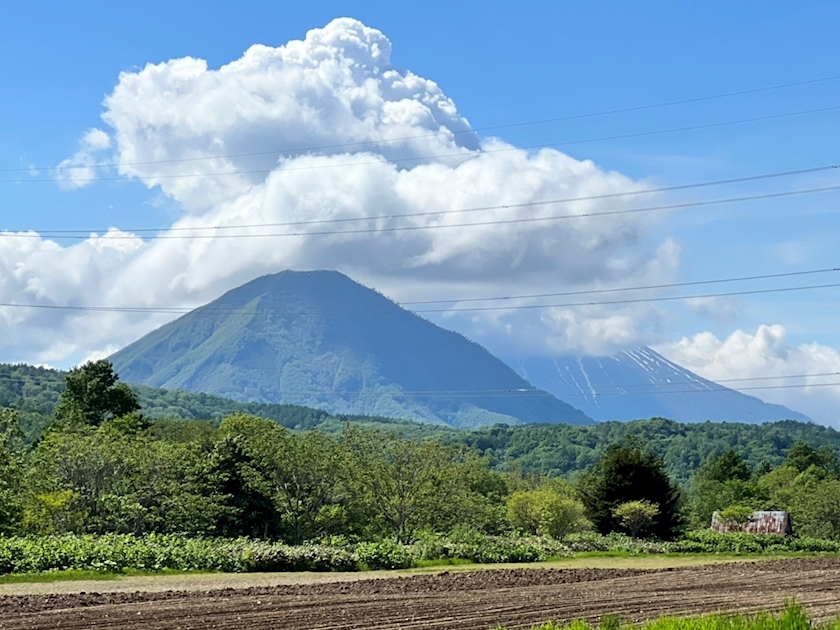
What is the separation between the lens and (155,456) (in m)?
51.9

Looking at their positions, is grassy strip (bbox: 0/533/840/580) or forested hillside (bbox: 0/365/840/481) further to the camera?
forested hillside (bbox: 0/365/840/481)

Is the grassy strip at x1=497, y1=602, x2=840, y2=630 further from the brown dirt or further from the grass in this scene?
the grass

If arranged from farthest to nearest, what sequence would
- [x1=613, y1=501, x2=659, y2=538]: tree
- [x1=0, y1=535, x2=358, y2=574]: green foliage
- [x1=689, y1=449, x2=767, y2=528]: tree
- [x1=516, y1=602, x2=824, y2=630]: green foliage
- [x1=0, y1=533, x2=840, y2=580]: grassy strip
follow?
[x1=689, y1=449, x2=767, y2=528]: tree
[x1=613, y1=501, x2=659, y2=538]: tree
[x1=0, y1=533, x2=840, y2=580]: grassy strip
[x1=0, y1=535, x2=358, y2=574]: green foliage
[x1=516, y1=602, x2=824, y2=630]: green foliage

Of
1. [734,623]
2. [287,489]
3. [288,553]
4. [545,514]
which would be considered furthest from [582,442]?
[734,623]

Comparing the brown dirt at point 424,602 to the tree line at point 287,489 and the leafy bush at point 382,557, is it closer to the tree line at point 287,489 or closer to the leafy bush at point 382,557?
the leafy bush at point 382,557

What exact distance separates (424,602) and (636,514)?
139 ft

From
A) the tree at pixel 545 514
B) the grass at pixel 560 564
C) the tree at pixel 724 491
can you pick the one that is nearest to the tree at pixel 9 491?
the grass at pixel 560 564

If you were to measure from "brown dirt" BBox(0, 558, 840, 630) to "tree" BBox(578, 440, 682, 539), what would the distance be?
3150 cm

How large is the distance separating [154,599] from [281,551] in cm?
1443

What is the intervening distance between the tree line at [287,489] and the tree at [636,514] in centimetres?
8

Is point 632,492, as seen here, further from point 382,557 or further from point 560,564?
point 382,557

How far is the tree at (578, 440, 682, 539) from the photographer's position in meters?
66.2

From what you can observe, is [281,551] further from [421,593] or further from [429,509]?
[429,509]

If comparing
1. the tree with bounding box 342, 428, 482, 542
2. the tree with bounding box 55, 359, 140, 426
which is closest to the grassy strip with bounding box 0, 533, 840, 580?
the tree with bounding box 342, 428, 482, 542
